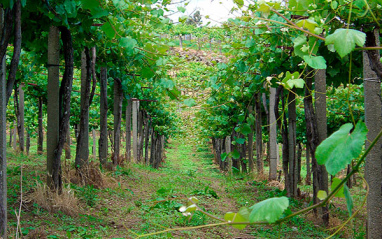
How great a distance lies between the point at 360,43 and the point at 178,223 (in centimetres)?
462

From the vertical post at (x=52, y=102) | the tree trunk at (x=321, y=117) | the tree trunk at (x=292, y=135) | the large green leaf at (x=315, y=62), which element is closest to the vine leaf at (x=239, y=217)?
the large green leaf at (x=315, y=62)

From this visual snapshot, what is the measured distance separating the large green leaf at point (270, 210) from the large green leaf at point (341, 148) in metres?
0.14

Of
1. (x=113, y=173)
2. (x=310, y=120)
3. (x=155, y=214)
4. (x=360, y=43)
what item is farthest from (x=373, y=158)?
(x=113, y=173)

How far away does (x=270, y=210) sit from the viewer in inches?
34.0

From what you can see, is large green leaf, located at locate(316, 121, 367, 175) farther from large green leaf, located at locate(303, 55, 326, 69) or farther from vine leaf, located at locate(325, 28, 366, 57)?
large green leaf, located at locate(303, 55, 326, 69)

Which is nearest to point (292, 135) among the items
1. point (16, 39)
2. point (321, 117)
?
point (321, 117)

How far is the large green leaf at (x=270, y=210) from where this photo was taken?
2.77 ft

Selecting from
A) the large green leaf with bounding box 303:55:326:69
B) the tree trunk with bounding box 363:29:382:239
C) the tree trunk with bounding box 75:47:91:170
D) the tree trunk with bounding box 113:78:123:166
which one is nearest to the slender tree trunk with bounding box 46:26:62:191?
the tree trunk with bounding box 75:47:91:170

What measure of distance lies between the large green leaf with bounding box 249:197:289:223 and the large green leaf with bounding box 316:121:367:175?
0.45 feet

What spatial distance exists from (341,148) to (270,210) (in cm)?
22

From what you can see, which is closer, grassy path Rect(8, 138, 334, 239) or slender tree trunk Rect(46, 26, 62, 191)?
grassy path Rect(8, 138, 334, 239)

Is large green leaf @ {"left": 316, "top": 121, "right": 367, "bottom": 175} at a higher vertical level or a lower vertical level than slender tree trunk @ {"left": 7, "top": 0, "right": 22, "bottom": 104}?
lower

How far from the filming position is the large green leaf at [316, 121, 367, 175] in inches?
31.8

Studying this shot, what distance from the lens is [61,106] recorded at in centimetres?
558
